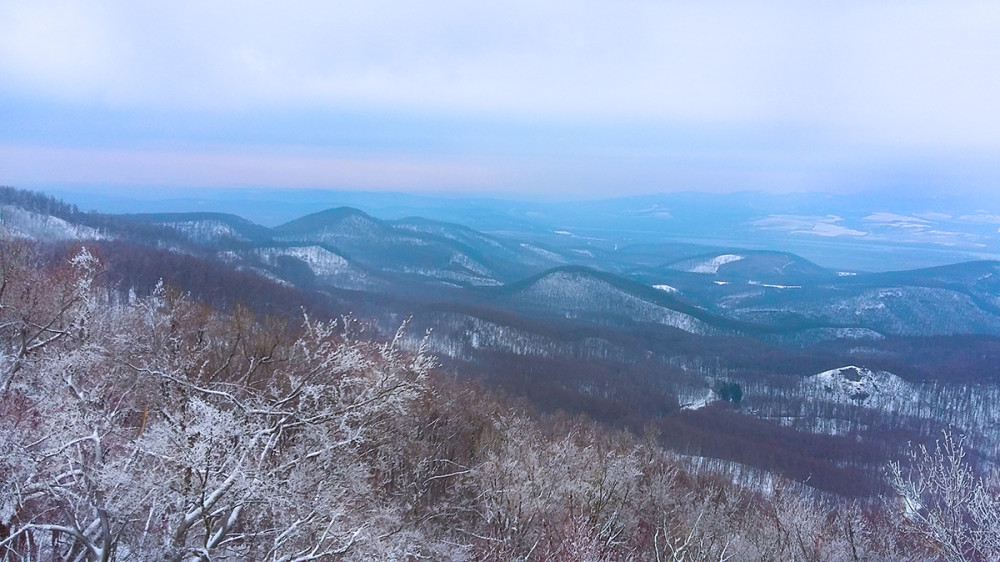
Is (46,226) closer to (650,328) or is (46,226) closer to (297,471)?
(297,471)

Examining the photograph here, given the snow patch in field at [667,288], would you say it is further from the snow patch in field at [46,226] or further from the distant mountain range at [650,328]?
the snow patch in field at [46,226]

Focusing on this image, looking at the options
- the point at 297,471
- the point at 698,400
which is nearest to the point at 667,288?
the point at 698,400

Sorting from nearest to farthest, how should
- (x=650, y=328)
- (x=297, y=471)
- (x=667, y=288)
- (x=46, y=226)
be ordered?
(x=297, y=471) → (x=46, y=226) → (x=650, y=328) → (x=667, y=288)

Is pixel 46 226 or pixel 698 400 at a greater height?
pixel 46 226

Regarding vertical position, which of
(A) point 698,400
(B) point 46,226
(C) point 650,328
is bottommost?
(A) point 698,400

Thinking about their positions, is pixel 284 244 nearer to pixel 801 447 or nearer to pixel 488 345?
pixel 488 345

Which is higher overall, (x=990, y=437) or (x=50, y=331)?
(x=50, y=331)

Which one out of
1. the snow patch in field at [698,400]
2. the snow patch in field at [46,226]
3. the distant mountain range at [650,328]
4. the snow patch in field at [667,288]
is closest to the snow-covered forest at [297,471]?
the distant mountain range at [650,328]

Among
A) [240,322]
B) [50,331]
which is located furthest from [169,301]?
[50,331]
